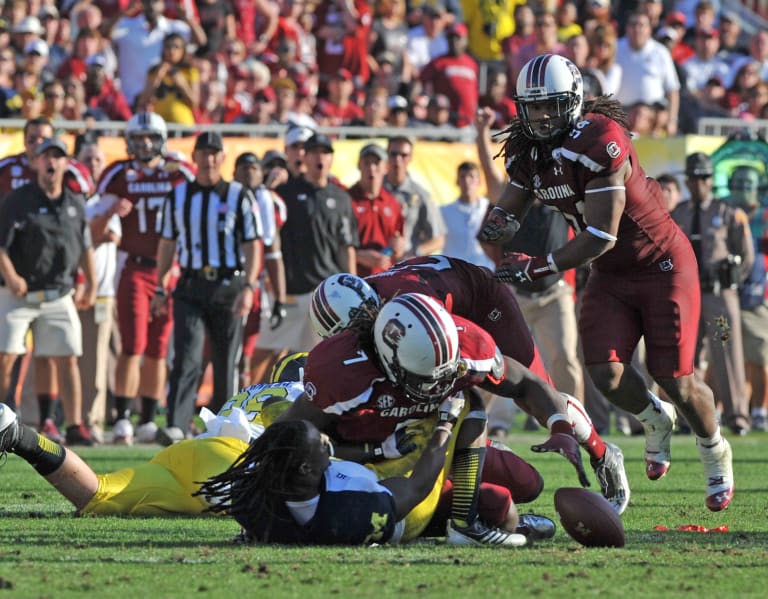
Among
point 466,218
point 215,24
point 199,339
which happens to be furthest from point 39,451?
point 215,24

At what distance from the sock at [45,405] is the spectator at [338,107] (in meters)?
4.73

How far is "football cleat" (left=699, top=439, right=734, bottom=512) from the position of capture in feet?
23.5

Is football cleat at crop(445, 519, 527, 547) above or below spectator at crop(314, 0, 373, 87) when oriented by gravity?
below

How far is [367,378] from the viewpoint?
5.79 meters

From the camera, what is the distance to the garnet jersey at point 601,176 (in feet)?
22.4

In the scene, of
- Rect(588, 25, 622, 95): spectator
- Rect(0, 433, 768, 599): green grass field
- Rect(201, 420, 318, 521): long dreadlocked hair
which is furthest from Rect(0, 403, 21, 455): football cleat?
Rect(588, 25, 622, 95): spectator

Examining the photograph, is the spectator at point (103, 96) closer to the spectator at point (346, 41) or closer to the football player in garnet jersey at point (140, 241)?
the football player in garnet jersey at point (140, 241)

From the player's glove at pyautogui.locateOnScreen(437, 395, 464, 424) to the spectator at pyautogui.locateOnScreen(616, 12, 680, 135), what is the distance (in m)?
9.53

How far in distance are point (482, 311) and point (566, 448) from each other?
1457 millimetres

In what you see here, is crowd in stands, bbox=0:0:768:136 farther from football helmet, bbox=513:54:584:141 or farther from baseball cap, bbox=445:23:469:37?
football helmet, bbox=513:54:584:141

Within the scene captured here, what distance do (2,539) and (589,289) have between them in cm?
298

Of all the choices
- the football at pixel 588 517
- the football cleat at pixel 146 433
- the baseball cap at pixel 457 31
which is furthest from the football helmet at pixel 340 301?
the baseball cap at pixel 457 31

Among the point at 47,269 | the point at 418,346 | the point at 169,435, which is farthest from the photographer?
the point at 47,269

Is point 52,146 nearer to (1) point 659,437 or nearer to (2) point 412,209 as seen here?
(2) point 412,209
